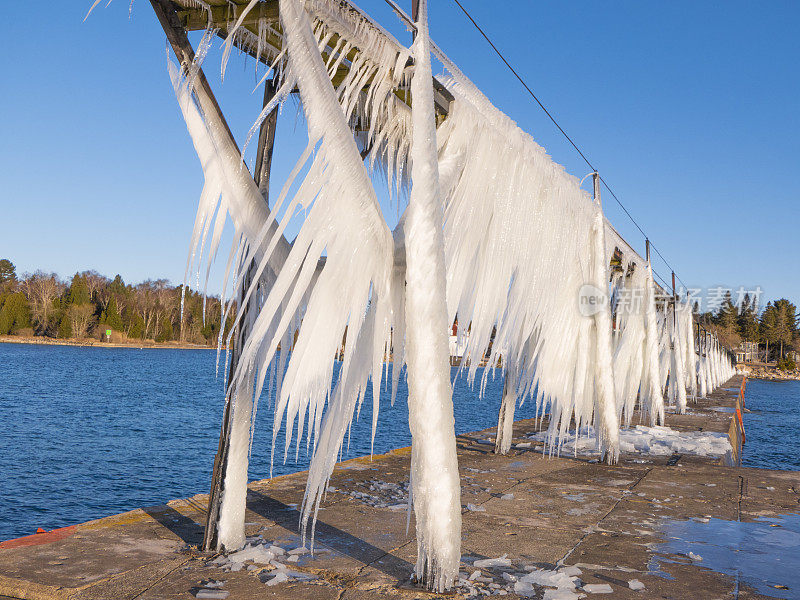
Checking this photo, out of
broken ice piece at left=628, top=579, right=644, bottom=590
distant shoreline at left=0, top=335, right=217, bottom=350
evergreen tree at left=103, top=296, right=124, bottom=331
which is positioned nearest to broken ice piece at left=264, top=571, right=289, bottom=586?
broken ice piece at left=628, top=579, right=644, bottom=590

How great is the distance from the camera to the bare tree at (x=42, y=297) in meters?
105

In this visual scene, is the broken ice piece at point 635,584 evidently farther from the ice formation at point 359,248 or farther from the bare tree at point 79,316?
the bare tree at point 79,316

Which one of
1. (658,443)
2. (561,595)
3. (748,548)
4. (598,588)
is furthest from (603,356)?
(561,595)

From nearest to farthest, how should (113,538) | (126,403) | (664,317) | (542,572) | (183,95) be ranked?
(183,95), (542,572), (113,538), (664,317), (126,403)

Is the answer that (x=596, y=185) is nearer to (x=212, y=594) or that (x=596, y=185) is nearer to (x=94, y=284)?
(x=212, y=594)

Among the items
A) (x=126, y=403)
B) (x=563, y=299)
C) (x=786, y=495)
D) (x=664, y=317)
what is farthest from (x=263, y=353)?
(x=126, y=403)

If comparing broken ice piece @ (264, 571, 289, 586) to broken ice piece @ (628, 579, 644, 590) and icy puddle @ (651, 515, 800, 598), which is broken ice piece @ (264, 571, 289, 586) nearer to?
broken ice piece @ (628, 579, 644, 590)

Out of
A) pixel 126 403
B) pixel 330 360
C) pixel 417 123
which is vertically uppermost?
pixel 417 123

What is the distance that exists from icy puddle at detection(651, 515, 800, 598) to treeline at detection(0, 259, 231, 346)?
334 feet

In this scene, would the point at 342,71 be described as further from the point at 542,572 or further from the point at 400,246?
the point at 542,572

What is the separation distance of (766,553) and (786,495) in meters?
3.14

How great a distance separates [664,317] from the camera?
22.3m

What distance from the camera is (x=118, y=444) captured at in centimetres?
2511

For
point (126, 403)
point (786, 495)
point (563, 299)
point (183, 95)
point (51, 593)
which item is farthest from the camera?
point (126, 403)
